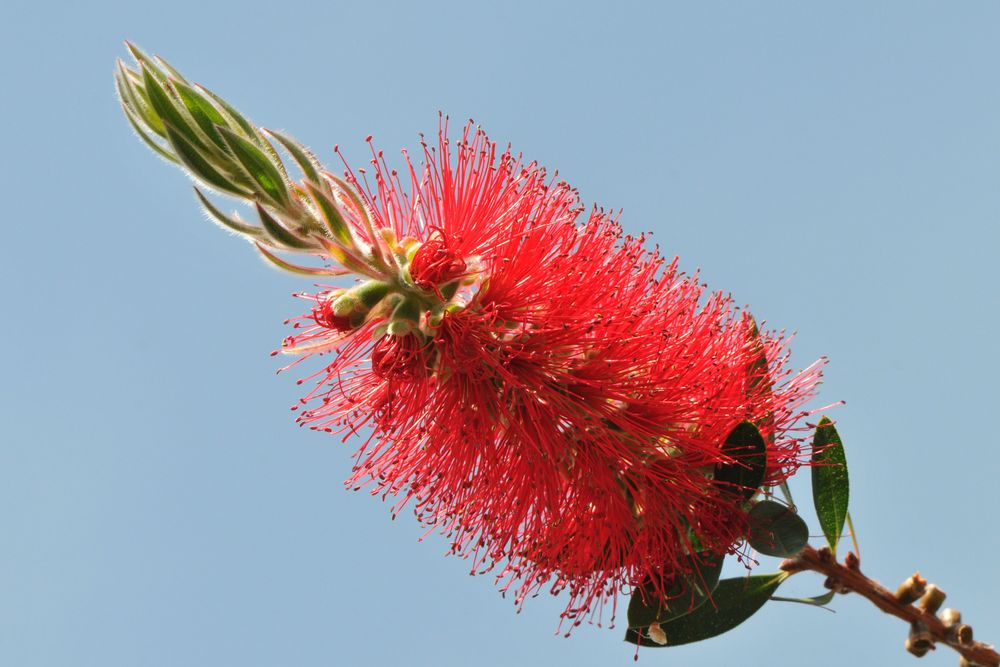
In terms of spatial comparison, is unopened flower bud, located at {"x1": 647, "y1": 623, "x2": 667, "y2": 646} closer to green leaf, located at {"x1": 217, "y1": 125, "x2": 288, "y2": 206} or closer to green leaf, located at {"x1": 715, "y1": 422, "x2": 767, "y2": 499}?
green leaf, located at {"x1": 715, "y1": 422, "x2": 767, "y2": 499}

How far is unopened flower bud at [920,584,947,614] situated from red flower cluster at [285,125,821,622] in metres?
0.64

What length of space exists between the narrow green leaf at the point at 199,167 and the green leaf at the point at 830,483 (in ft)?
6.80

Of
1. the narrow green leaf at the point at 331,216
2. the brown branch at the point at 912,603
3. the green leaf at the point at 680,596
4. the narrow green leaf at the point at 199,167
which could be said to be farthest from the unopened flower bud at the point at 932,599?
the narrow green leaf at the point at 199,167

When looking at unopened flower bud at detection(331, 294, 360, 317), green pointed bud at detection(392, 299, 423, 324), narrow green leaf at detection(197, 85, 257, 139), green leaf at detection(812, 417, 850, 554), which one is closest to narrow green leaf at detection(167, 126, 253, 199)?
narrow green leaf at detection(197, 85, 257, 139)

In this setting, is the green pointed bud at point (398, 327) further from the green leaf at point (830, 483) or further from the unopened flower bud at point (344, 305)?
the green leaf at point (830, 483)

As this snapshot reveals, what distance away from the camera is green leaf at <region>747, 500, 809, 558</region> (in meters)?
3.21

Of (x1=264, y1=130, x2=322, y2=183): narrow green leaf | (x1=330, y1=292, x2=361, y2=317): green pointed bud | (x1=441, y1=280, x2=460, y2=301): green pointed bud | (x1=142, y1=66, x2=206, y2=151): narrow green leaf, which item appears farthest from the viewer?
(x1=441, y1=280, x2=460, y2=301): green pointed bud

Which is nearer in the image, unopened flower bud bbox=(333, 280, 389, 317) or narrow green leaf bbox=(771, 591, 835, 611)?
unopened flower bud bbox=(333, 280, 389, 317)

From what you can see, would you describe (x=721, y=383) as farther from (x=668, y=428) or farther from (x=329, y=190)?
(x=329, y=190)

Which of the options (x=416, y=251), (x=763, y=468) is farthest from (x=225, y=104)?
(x=763, y=468)

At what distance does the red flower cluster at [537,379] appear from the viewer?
303cm

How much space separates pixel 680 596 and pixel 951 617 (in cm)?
89

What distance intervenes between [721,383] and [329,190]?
1.38m

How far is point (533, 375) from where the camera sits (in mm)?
3049
